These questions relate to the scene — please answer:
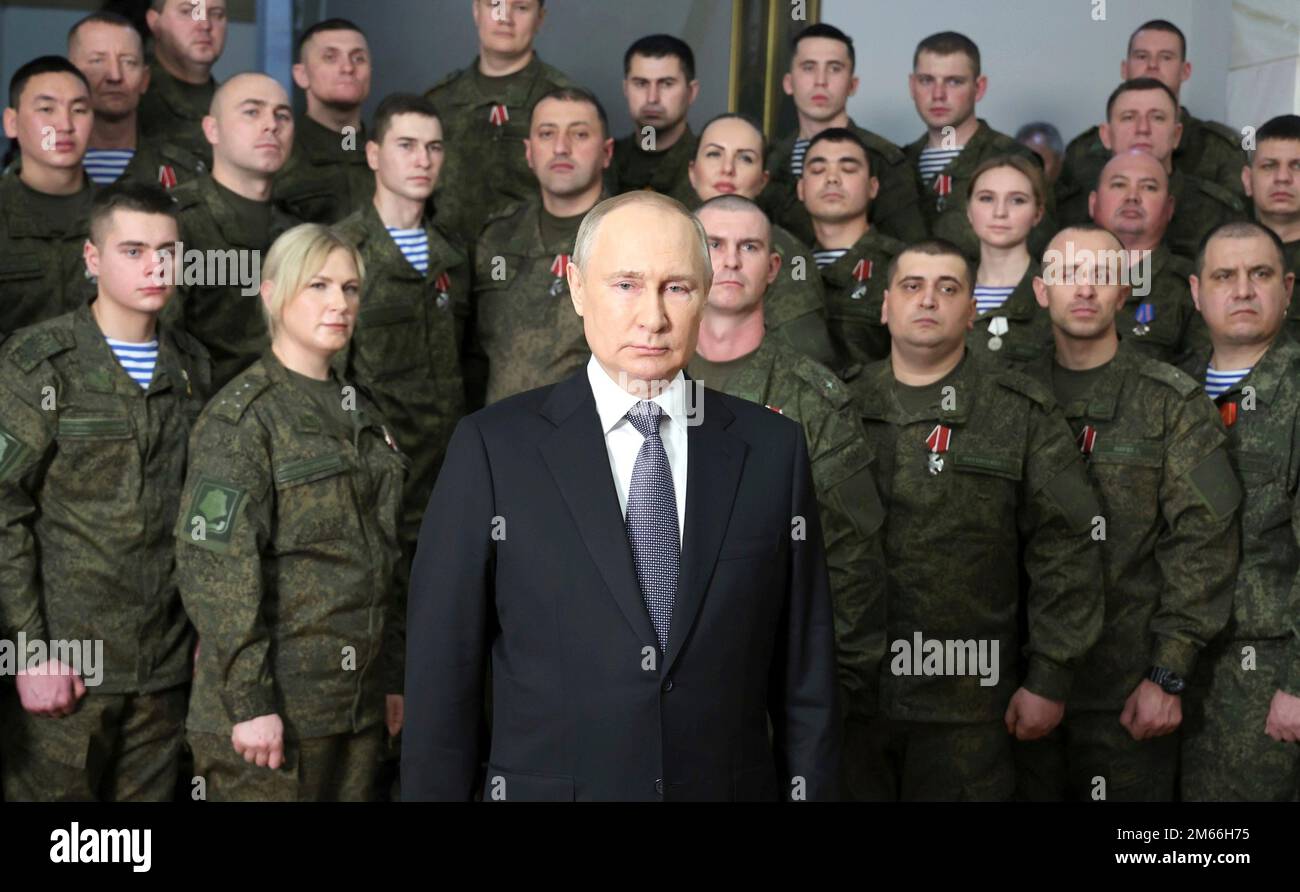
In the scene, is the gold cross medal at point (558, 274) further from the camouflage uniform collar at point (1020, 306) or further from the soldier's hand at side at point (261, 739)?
the soldier's hand at side at point (261, 739)

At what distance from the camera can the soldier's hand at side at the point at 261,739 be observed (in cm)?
402

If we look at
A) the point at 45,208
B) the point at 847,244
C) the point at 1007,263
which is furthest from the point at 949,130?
the point at 45,208

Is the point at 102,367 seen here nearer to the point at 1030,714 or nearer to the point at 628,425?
the point at 628,425

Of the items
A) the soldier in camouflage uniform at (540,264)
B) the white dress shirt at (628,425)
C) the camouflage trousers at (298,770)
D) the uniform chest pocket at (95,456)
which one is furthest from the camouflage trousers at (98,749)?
the white dress shirt at (628,425)

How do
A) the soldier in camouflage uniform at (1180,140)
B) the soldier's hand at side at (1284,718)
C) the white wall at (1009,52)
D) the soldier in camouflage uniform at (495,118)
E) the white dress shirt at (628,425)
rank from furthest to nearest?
1. the white wall at (1009,52)
2. the soldier in camouflage uniform at (1180,140)
3. the soldier in camouflage uniform at (495,118)
4. the soldier's hand at side at (1284,718)
5. the white dress shirt at (628,425)

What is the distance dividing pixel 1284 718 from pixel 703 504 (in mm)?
2702

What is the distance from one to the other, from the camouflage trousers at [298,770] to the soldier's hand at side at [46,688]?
410mm

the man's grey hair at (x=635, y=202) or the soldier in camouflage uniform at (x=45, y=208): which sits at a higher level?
the soldier in camouflage uniform at (x=45, y=208)

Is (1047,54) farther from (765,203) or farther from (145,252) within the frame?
(145,252)

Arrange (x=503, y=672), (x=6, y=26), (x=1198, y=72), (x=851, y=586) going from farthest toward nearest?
1. (x=1198, y=72)
2. (x=6, y=26)
3. (x=851, y=586)
4. (x=503, y=672)

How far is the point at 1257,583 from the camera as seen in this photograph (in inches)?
186

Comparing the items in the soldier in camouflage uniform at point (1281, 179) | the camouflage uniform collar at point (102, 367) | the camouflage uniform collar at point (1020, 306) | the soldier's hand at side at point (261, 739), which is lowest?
the soldier's hand at side at point (261, 739)
